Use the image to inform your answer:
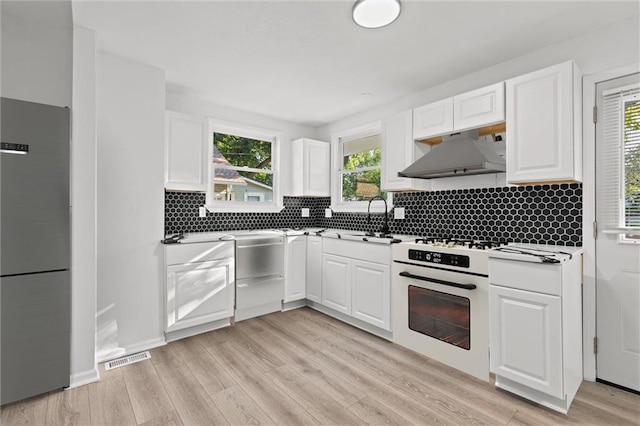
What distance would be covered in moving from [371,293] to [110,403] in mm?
2187

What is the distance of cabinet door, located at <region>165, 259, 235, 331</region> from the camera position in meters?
2.84

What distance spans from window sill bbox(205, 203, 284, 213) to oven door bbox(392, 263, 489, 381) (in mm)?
2042

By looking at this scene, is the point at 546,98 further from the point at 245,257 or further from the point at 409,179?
the point at 245,257

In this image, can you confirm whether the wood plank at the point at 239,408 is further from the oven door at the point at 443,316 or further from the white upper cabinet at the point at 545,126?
the white upper cabinet at the point at 545,126

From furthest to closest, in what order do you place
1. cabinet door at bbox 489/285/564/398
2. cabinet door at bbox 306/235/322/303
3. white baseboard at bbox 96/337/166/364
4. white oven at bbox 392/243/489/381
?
cabinet door at bbox 306/235/322/303
white baseboard at bbox 96/337/166/364
white oven at bbox 392/243/489/381
cabinet door at bbox 489/285/564/398

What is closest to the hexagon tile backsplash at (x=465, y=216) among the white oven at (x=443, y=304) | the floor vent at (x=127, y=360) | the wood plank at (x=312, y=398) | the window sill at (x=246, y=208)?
the window sill at (x=246, y=208)

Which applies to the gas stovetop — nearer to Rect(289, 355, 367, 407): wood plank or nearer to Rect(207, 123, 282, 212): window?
Rect(289, 355, 367, 407): wood plank

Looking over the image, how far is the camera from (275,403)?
197 cm

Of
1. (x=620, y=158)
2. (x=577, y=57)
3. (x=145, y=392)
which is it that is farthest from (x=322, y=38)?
(x=145, y=392)

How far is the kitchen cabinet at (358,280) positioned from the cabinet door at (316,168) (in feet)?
3.15

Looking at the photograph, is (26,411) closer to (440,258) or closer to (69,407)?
(69,407)

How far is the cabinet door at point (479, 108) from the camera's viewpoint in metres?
2.42

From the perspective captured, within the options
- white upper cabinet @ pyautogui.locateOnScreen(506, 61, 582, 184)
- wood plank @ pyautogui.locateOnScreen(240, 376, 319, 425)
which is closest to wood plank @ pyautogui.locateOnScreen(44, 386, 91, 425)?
wood plank @ pyautogui.locateOnScreen(240, 376, 319, 425)

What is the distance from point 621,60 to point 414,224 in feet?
6.67
